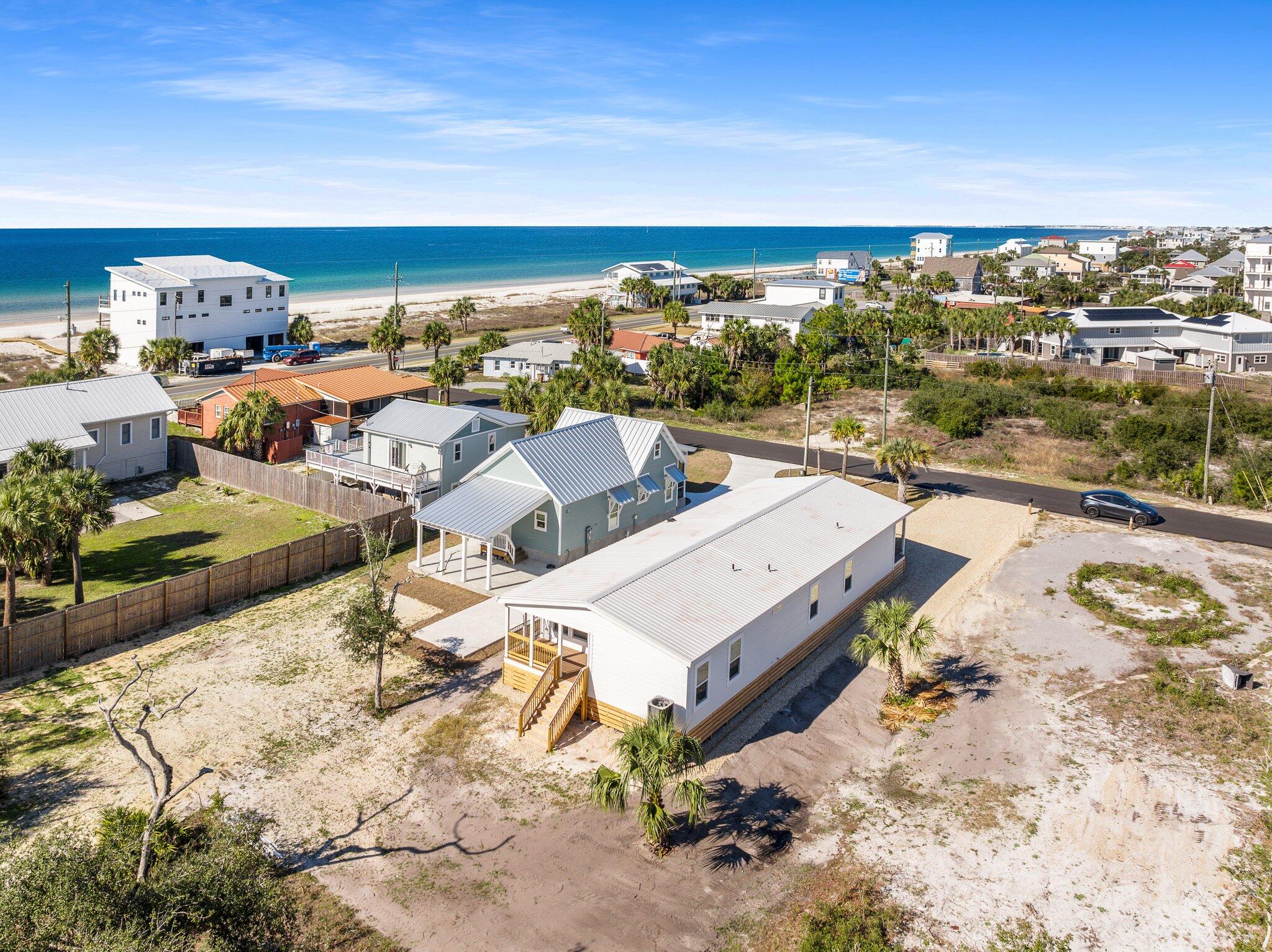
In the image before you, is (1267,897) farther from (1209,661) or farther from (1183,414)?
(1183,414)

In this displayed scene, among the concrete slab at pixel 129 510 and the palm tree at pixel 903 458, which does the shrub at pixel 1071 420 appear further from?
the concrete slab at pixel 129 510

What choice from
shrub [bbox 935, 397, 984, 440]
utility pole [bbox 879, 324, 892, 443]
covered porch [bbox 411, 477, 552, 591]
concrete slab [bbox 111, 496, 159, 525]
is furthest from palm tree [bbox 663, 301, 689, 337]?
covered porch [bbox 411, 477, 552, 591]

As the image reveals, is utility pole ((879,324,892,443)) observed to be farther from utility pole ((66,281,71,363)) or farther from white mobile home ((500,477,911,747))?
utility pole ((66,281,71,363))

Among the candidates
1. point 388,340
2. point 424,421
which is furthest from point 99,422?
point 388,340

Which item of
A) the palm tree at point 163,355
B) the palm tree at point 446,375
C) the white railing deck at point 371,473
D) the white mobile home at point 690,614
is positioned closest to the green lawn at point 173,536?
the white railing deck at point 371,473

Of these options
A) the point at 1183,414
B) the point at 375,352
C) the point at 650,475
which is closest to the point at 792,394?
the point at 1183,414
